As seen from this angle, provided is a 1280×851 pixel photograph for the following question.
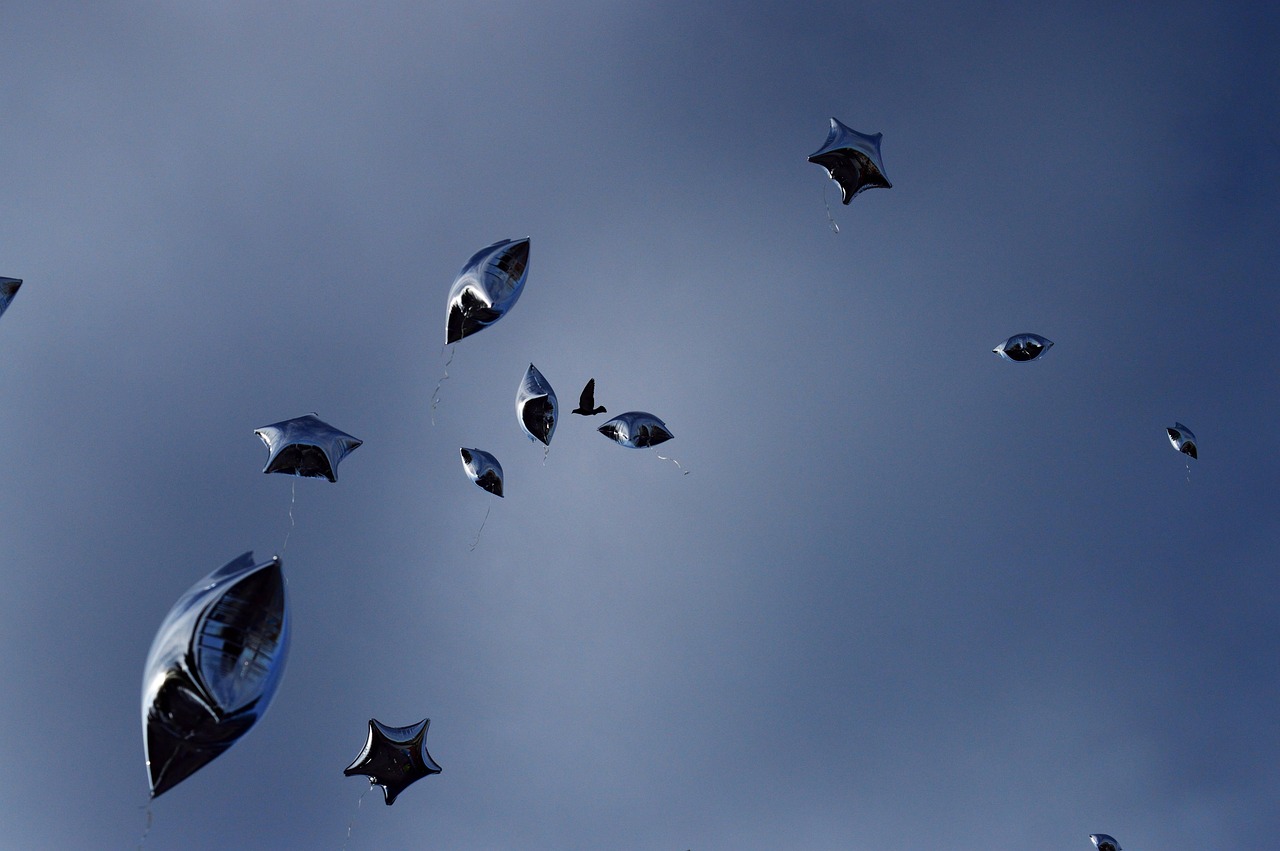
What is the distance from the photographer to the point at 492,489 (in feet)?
40.6

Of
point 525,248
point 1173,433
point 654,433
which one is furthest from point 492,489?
point 1173,433

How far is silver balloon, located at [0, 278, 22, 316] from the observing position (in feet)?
28.7

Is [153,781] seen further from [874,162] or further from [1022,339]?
[1022,339]

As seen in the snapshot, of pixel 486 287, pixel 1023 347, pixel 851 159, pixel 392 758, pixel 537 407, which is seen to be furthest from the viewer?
pixel 1023 347

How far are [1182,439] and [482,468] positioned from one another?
16.1 m

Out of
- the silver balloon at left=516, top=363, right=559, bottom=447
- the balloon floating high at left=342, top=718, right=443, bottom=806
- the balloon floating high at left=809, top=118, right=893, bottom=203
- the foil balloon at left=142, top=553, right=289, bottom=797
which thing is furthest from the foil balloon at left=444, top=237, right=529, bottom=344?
the balloon floating high at left=342, top=718, right=443, bottom=806

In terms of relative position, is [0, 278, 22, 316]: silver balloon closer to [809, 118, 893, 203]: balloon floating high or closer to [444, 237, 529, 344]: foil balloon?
[444, 237, 529, 344]: foil balloon

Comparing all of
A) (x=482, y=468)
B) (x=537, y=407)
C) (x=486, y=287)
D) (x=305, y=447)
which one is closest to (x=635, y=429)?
(x=537, y=407)

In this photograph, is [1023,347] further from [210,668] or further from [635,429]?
[210,668]

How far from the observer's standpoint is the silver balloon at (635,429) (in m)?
12.2

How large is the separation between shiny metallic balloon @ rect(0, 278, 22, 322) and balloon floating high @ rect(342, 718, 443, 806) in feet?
28.6

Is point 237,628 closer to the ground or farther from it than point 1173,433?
closer to the ground

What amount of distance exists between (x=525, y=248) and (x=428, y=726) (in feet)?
30.1

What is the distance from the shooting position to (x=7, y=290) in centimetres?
877
